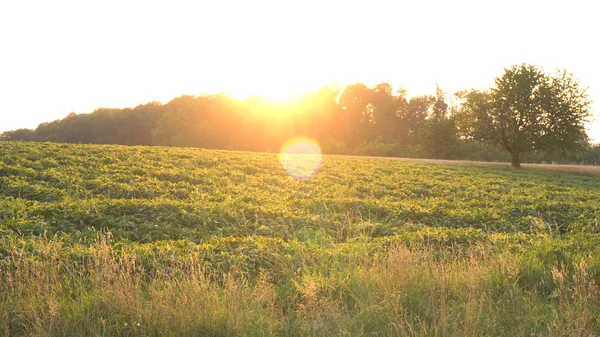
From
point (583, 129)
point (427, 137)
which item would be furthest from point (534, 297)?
point (427, 137)

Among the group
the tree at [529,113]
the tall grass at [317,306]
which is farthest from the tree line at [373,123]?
the tall grass at [317,306]

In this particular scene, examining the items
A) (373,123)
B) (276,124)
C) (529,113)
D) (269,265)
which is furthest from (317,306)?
(373,123)

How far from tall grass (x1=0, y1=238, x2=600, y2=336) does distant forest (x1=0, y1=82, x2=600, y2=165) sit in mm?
66710

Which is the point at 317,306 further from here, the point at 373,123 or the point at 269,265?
the point at 373,123

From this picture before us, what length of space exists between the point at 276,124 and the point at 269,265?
7355 cm

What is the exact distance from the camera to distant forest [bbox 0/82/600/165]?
259 ft

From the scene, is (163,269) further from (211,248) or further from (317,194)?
(317,194)

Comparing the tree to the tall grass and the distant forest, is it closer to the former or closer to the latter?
the distant forest

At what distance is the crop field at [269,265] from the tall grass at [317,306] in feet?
0.09

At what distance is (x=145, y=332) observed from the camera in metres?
5.74

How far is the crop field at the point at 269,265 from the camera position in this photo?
Answer: 5965mm

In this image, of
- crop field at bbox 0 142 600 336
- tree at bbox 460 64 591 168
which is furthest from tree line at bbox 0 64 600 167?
crop field at bbox 0 142 600 336

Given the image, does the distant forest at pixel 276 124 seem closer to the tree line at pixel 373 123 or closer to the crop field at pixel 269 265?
the tree line at pixel 373 123

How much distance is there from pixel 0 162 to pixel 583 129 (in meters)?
49.3
